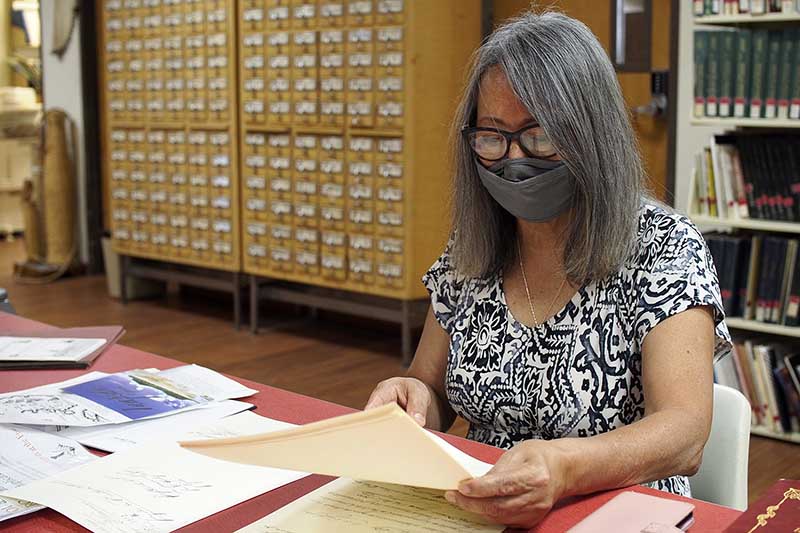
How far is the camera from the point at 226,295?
20.7 ft

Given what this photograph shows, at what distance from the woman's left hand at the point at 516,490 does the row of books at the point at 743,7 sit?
108 inches

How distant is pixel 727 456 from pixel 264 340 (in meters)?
3.90

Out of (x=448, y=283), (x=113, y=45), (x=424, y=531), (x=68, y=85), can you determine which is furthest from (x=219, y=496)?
(x=68, y=85)

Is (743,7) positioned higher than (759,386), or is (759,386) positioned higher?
(743,7)

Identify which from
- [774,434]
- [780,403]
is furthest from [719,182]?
[774,434]

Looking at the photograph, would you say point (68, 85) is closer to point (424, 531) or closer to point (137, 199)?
point (137, 199)

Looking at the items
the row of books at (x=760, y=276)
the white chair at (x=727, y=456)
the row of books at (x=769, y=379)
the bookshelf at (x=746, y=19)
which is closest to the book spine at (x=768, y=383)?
the row of books at (x=769, y=379)

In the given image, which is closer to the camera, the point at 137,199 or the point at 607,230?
the point at 607,230

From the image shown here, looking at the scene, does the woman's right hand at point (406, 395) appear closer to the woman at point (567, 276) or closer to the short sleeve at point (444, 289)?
the woman at point (567, 276)

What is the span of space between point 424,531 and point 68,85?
6.77 metres

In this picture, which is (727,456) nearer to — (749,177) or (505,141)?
(505,141)

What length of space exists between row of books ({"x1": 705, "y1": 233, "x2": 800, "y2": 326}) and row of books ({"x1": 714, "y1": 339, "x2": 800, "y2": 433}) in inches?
4.8

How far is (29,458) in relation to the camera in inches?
54.6

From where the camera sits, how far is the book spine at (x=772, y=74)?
347cm
